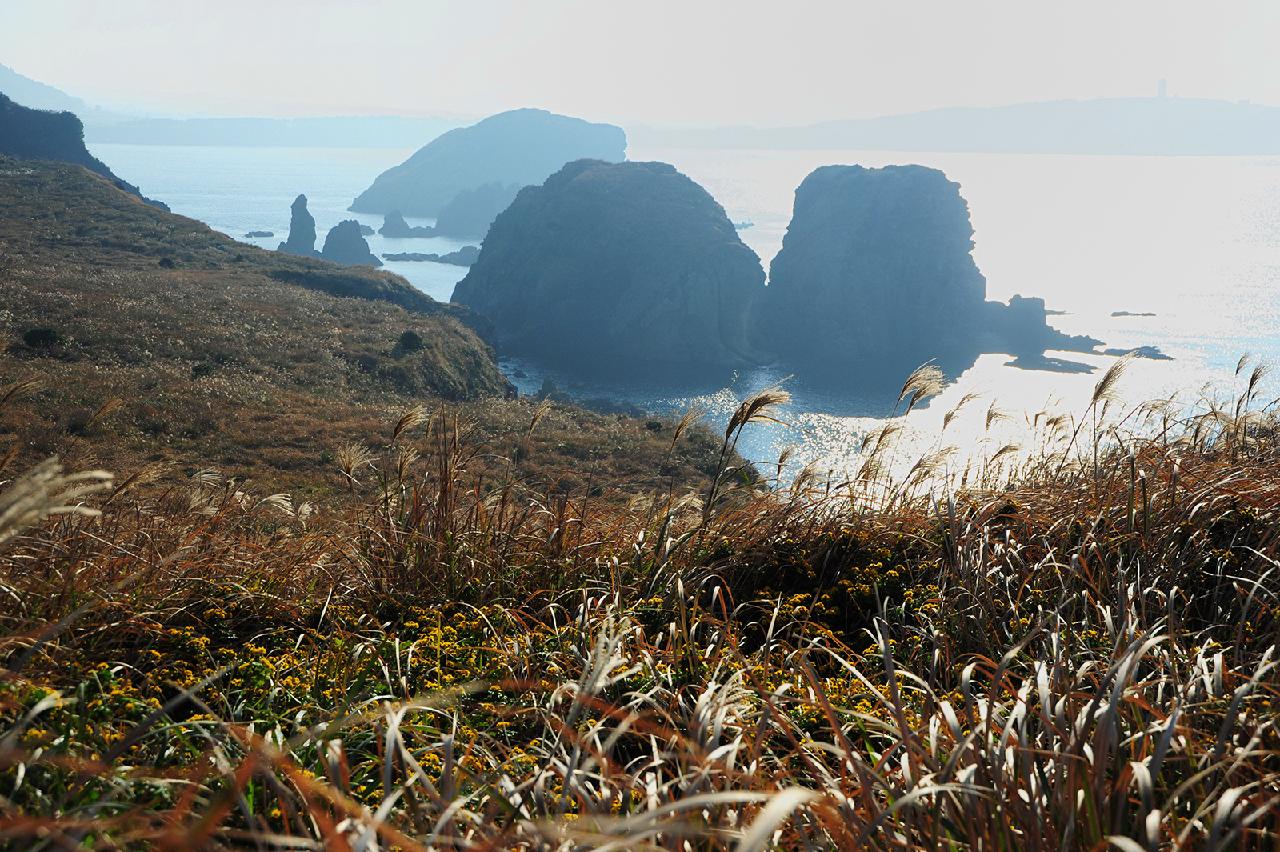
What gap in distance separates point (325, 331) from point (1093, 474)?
76.4 metres

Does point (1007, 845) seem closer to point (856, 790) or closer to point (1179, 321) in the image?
point (856, 790)

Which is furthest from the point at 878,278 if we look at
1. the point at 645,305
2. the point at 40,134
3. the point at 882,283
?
the point at 40,134

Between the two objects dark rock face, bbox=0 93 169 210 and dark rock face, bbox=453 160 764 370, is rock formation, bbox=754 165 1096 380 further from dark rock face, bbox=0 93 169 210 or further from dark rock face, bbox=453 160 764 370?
dark rock face, bbox=0 93 169 210

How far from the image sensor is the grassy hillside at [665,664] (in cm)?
239

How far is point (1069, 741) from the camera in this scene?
2732 millimetres

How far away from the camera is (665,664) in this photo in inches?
163

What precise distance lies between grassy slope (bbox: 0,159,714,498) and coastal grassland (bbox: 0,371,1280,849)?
2032 mm

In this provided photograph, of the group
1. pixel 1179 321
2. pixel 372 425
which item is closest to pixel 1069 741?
pixel 372 425

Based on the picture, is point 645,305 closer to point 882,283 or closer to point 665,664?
point 882,283

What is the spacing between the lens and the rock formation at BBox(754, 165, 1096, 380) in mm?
177375

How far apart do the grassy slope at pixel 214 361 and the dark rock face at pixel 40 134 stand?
48.7m

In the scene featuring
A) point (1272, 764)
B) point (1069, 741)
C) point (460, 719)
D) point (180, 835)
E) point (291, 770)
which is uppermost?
point (180, 835)

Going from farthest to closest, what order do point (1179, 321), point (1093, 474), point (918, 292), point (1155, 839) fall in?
point (918, 292)
point (1179, 321)
point (1093, 474)
point (1155, 839)

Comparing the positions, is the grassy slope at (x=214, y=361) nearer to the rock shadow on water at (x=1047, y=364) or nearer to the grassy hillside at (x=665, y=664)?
the grassy hillside at (x=665, y=664)
